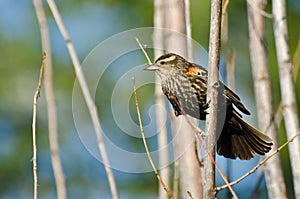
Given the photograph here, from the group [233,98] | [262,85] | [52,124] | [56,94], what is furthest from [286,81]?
[56,94]

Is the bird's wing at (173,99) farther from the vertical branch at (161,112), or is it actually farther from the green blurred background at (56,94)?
the green blurred background at (56,94)

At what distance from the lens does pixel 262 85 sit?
2.63 metres

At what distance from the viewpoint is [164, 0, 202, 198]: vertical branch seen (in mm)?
2297

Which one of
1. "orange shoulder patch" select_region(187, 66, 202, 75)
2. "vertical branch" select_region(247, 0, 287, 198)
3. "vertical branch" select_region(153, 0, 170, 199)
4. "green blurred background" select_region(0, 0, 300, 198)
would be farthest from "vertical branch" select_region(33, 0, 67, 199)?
"green blurred background" select_region(0, 0, 300, 198)

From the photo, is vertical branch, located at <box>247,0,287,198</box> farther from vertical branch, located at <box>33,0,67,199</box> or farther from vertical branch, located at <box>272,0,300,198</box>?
vertical branch, located at <box>33,0,67,199</box>

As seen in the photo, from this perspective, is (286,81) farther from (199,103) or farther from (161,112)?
(161,112)

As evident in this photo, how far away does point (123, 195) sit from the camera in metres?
8.30

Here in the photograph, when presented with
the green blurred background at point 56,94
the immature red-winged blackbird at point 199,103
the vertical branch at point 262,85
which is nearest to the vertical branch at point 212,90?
the immature red-winged blackbird at point 199,103

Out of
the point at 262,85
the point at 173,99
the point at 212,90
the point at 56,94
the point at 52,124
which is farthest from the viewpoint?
the point at 56,94

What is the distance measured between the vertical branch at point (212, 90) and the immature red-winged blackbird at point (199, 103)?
58 cm

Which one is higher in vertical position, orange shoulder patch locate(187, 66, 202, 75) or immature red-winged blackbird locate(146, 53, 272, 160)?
orange shoulder patch locate(187, 66, 202, 75)

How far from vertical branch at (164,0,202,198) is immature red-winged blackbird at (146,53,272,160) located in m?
0.06

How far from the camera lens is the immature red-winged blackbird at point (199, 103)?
2.55m

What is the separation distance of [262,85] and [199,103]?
0.93ft
